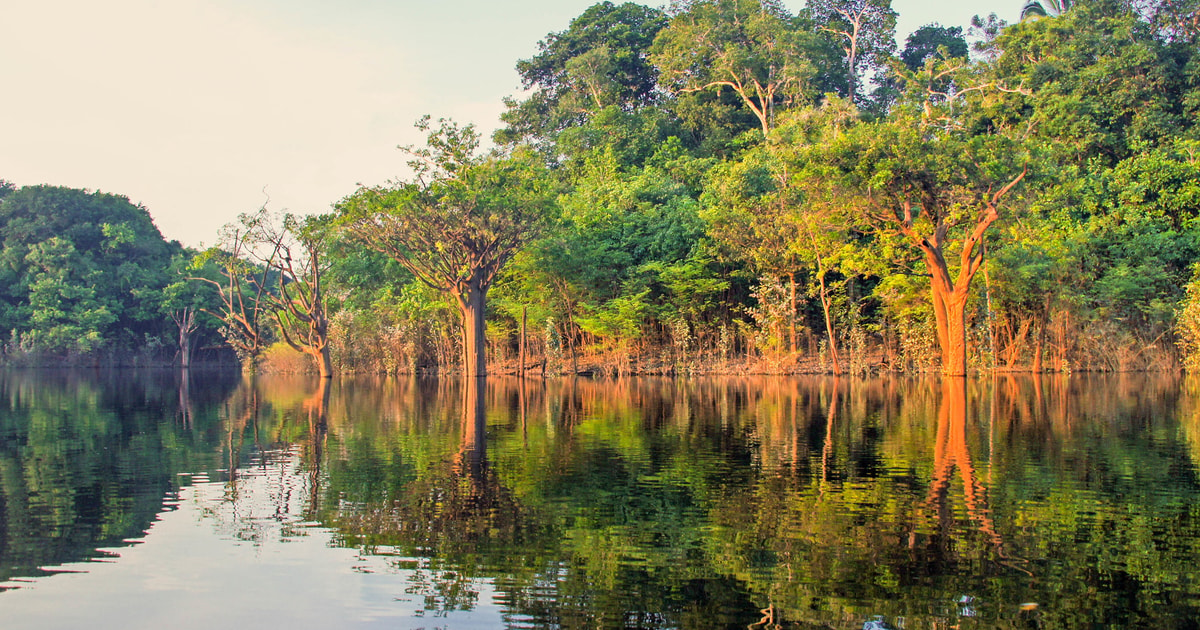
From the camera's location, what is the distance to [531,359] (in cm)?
4006

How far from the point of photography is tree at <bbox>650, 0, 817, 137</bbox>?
50.6 metres

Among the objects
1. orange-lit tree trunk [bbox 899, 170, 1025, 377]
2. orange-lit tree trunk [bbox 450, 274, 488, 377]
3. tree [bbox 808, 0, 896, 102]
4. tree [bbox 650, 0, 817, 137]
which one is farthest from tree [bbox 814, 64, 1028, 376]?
tree [bbox 808, 0, 896, 102]

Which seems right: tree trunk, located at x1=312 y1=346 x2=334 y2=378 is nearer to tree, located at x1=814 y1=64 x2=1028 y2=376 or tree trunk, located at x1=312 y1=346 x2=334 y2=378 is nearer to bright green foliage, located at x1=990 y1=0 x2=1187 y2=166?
tree, located at x1=814 y1=64 x2=1028 y2=376

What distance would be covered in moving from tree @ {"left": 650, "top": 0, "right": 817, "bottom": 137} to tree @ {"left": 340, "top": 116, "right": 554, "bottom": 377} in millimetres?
21242

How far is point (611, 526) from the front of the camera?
24.6 feet

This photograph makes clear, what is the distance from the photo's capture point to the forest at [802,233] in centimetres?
2970

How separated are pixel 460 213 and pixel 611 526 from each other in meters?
25.8

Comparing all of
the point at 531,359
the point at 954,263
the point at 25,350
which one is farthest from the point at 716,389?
the point at 25,350

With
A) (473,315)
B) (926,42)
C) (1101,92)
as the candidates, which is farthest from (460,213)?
(926,42)

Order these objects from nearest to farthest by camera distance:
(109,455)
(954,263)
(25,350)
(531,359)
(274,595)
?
(274,595) < (109,455) < (954,263) < (531,359) < (25,350)

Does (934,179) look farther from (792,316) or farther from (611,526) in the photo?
(611,526)

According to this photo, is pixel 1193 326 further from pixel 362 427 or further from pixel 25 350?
pixel 25 350

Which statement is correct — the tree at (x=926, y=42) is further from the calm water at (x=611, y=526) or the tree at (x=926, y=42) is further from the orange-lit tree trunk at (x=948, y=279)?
the calm water at (x=611, y=526)

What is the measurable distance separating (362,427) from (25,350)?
51231mm
